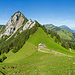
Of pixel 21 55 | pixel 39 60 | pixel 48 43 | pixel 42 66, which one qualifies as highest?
pixel 48 43

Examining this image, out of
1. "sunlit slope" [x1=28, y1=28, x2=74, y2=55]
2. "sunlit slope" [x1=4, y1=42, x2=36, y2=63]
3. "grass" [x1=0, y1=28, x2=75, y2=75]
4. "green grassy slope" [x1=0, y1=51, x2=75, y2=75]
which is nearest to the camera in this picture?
"green grassy slope" [x1=0, y1=51, x2=75, y2=75]

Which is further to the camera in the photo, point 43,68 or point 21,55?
point 21,55

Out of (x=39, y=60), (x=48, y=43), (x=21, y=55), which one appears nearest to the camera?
(x=39, y=60)

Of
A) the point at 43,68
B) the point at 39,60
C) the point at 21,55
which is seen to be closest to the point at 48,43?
the point at 21,55

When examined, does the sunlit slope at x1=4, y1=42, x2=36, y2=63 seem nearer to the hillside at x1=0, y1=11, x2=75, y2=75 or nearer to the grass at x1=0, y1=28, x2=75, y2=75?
the hillside at x1=0, y1=11, x2=75, y2=75

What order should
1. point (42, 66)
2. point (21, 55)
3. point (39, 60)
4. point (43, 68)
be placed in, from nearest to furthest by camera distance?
point (43, 68) → point (42, 66) → point (39, 60) → point (21, 55)

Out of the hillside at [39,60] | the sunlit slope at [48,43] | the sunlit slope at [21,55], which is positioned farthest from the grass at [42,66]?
the sunlit slope at [48,43]

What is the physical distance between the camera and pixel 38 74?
55.2 feet

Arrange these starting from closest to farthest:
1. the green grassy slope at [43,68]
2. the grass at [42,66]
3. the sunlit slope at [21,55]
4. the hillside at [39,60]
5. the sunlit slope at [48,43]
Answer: the green grassy slope at [43,68] < the grass at [42,66] < the hillside at [39,60] < the sunlit slope at [21,55] < the sunlit slope at [48,43]

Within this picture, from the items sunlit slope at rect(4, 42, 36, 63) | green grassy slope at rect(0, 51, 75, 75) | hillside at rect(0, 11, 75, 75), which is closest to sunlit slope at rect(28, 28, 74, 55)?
hillside at rect(0, 11, 75, 75)

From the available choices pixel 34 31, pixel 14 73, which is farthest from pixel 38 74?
pixel 34 31

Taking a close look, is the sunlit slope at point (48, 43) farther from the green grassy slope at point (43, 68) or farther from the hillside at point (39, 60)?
the green grassy slope at point (43, 68)

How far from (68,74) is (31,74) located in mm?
8874

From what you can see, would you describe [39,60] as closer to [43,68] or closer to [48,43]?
[43,68]
